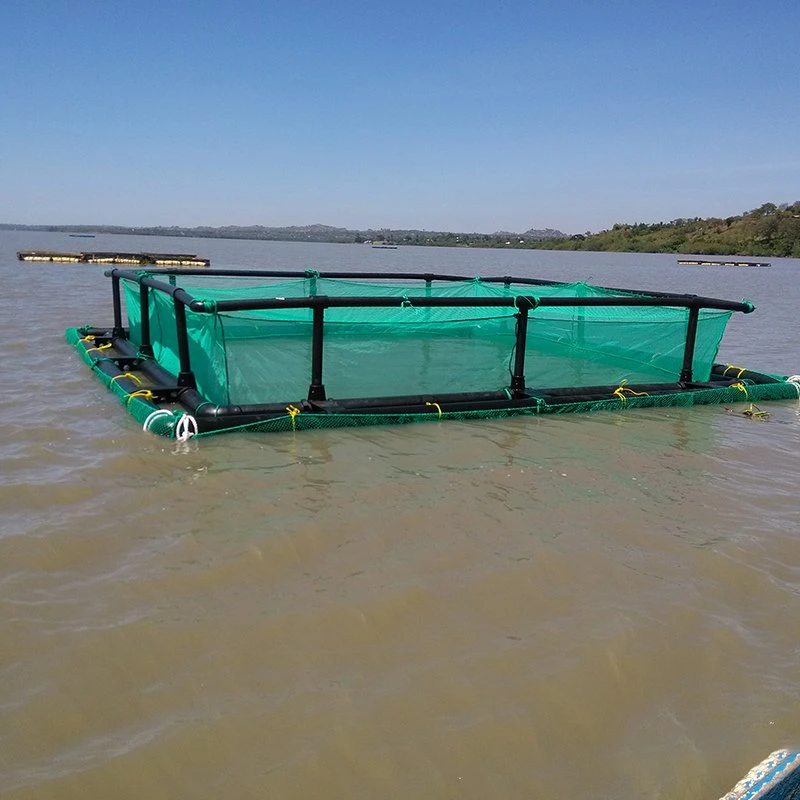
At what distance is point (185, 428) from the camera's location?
6.05m

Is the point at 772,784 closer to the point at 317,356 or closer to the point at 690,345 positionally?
the point at 317,356

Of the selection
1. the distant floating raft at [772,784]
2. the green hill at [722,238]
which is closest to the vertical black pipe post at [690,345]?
the distant floating raft at [772,784]

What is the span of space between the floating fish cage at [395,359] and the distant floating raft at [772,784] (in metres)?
4.86

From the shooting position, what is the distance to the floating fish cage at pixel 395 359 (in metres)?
6.62

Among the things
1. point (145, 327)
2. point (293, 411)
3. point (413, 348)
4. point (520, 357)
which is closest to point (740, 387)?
point (520, 357)

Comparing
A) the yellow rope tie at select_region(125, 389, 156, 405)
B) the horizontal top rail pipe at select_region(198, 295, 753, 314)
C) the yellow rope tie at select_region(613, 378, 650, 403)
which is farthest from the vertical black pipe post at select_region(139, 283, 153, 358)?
the yellow rope tie at select_region(613, 378, 650, 403)

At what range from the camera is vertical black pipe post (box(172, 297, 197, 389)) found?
6852 millimetres

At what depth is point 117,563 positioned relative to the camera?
3.89 m

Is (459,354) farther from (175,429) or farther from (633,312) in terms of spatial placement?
(175,429)

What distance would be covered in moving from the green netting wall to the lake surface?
93 cm

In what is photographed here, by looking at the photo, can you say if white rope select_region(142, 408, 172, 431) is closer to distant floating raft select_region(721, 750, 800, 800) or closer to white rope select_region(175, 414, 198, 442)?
white rope select_region(175, 414, 198, 442)

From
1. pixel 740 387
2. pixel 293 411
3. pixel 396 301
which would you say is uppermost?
pixel 396 301

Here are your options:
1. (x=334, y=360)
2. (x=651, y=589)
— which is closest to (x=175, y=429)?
(x=334, y=360)

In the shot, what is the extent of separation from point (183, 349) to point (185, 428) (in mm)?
1209
